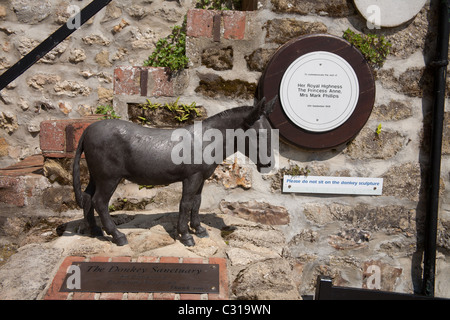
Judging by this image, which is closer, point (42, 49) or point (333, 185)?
point (42, 49)

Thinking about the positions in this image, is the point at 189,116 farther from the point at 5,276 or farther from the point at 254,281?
the point at 5,276

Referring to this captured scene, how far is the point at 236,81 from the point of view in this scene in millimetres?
2502

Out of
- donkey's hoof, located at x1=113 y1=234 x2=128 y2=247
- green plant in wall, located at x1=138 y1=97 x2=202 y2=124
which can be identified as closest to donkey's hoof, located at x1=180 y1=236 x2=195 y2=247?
donkey's hoof, located at x1=113 y1=234 x2=128 y2=247

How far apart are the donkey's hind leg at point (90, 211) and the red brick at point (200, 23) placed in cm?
121

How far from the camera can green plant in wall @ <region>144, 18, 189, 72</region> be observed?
2.43 m

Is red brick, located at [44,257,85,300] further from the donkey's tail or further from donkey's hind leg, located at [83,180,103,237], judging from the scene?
the donkey's tail

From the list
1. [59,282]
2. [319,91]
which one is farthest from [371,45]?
[59,282]

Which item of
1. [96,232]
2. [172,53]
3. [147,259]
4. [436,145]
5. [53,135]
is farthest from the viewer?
[172,53]

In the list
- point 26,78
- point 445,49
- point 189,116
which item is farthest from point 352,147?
point 26,78

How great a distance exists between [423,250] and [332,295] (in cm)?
149

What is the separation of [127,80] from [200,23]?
630 millimetres

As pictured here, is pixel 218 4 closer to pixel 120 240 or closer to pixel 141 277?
pixel 120 240

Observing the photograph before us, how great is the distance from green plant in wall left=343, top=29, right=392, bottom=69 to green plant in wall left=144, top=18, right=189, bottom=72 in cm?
115

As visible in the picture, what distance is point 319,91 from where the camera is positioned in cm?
249
